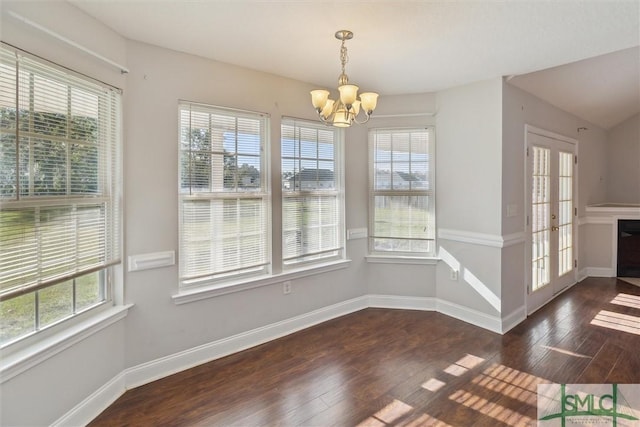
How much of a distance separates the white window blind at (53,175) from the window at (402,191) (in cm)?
271

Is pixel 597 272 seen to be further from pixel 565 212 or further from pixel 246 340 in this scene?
pixel 246 340

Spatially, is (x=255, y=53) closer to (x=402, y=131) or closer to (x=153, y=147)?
(x=153, y=147)

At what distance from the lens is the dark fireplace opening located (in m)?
5.16

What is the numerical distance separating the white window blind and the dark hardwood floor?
1.08 m

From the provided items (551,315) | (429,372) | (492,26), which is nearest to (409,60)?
(492,26)

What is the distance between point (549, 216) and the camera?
13.6ft

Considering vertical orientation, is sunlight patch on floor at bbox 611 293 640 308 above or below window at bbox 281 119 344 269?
below

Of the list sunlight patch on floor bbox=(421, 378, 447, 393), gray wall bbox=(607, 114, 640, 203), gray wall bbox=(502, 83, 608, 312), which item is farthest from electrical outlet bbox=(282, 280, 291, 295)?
gray wall bbox=(607, 114, 640, 203)

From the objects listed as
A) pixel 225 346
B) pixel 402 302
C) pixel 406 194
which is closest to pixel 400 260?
pixel 402 302

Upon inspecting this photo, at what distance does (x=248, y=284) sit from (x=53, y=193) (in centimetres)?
162

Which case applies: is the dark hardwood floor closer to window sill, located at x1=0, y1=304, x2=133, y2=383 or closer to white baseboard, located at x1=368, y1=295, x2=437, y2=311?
white baseboard, located at x1=368, y1=295, x2=437, y2=311

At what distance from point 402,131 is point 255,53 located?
77.5 inches

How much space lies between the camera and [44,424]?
5.98 ft

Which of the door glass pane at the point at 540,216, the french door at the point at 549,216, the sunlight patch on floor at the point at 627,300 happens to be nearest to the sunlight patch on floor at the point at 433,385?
the french door at the point at 549,216
